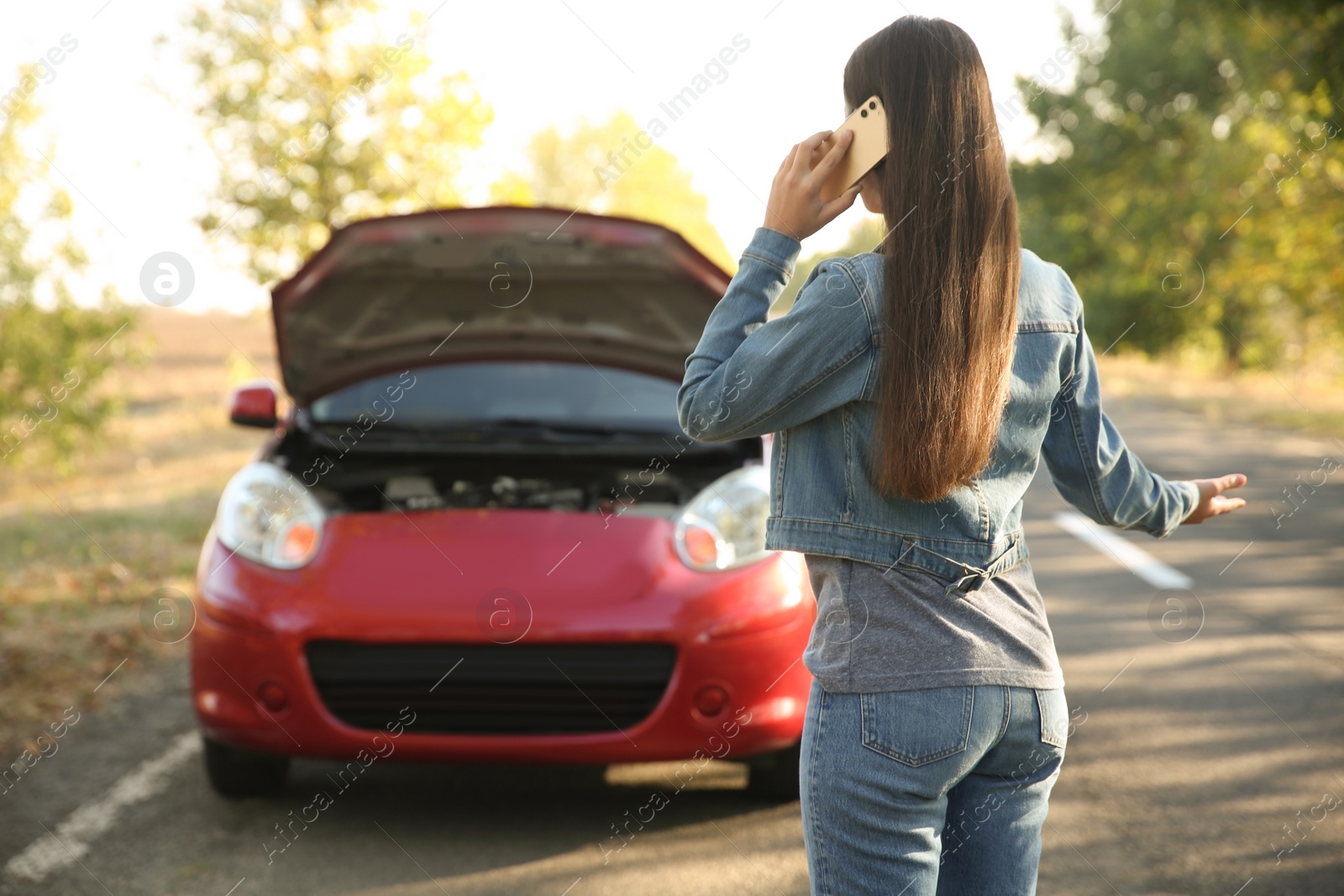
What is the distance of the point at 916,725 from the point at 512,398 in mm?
3395

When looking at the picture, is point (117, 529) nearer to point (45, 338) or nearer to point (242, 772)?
point (45, 338)

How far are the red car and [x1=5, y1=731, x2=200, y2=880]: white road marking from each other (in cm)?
34

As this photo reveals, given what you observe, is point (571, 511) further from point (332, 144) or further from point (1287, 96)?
point (1287, 96)

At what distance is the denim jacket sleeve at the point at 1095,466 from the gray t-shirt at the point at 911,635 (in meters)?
0.30

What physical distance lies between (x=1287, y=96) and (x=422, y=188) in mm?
11510

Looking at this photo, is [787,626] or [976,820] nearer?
[976,820]

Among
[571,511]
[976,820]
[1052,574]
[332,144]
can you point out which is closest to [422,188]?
[332,144]

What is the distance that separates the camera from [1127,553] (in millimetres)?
7988

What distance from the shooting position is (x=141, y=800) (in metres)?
3.89

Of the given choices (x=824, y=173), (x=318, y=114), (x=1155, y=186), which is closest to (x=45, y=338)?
(x=318, y=114)

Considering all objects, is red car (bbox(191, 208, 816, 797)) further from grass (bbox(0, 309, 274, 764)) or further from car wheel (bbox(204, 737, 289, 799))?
grass (bbox(0, 309, 274, 764))

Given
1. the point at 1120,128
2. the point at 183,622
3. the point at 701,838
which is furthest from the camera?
the point at 1120,128

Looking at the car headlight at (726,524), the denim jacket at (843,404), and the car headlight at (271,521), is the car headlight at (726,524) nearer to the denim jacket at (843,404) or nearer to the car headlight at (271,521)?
the car headlight at (271,521)

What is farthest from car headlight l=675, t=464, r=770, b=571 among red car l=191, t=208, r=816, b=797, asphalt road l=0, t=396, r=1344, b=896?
asphalt road l=0, t=396, r=1344, b=896
